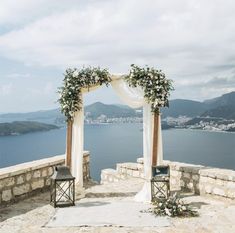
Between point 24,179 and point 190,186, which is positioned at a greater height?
point 24,179

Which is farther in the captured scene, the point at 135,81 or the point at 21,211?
the point at 135,81

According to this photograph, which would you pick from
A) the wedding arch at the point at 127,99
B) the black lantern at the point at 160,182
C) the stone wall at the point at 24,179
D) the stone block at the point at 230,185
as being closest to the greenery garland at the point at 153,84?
the wedding arch at the point at 127,99

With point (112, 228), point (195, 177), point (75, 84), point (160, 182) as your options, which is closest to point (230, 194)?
point (195, 177)

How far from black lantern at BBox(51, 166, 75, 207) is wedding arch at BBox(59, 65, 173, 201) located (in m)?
0.69

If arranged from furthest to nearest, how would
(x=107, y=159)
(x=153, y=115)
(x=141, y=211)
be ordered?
(x=107, y=159) < (x=153, y=115) < (x=141, y=211)

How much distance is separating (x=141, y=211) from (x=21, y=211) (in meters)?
2.46

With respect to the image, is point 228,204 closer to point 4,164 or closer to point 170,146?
point 4,164

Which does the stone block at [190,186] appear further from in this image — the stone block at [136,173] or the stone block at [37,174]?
the stone block at [37,174]

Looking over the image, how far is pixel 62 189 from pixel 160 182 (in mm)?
2243

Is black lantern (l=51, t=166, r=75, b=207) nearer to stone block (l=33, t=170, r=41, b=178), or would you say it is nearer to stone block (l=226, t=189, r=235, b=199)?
stone block (l=33, t=170, r=41, b=178)

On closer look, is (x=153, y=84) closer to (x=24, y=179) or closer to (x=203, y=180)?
(x=203, y=180)

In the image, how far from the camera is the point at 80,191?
8836 millimetres

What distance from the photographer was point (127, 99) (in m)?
9.07

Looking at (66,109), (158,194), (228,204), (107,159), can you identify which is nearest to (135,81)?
(66,109)
